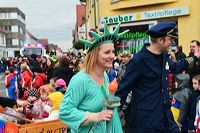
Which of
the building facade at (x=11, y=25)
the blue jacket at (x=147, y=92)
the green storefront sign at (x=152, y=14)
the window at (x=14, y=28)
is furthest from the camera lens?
the window at (x=14, y=28)

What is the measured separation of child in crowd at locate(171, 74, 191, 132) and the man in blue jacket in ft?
8.88

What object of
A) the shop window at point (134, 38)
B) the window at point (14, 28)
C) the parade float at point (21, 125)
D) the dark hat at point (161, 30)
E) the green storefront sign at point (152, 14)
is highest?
the window at point (14, 28)

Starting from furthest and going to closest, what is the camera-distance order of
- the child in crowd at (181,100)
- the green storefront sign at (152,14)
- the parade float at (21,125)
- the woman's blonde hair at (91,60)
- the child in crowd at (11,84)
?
the green storefront sign at (152,14) < the child in crowd at (11,84) < the child in crowd at (181,100) < the parade float at (21,125) < the woman's blonde hair at (91,60)

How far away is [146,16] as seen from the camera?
21.5 m

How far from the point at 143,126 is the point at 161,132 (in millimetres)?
203

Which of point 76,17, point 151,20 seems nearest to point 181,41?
point 151,20

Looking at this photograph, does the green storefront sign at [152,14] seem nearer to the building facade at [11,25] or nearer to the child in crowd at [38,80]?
the child in crowd at [38,80]

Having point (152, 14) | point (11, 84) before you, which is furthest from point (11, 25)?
point (11, 84)

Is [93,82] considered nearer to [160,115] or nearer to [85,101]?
[85,101]

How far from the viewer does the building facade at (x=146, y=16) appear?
19672 mm

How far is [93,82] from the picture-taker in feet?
11.2

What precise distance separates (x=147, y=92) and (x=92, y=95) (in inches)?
40.6

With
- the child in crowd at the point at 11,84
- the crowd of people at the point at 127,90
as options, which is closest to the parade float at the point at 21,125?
the crowd of people at the point at 127,90

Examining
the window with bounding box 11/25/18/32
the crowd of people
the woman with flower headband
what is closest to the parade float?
the crowd of people
